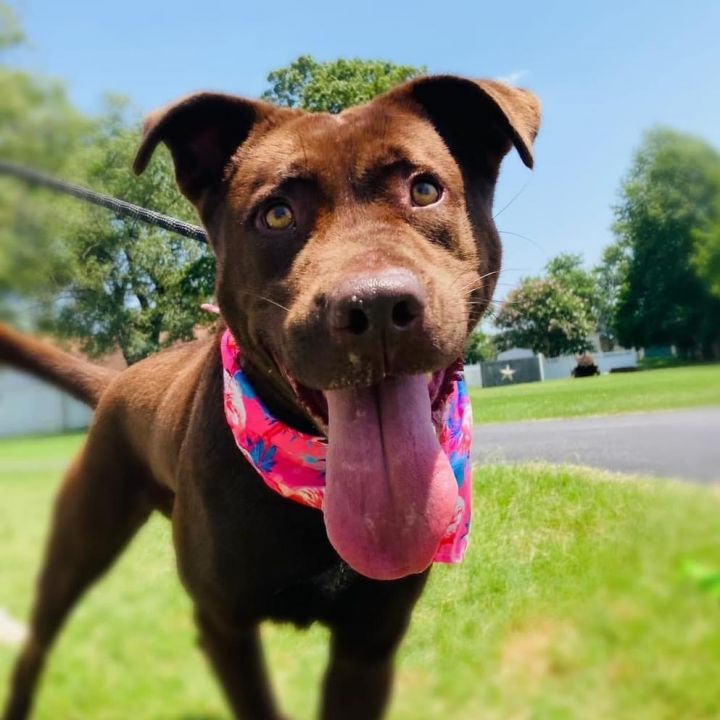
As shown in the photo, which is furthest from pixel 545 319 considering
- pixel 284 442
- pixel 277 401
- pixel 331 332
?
pixel 331 332

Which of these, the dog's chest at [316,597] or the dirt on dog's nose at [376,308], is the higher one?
the dirt on dog's nose at [376,308]

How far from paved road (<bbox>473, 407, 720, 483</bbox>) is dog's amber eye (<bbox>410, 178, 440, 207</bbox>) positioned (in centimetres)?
173

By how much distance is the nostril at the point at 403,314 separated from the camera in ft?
4.95

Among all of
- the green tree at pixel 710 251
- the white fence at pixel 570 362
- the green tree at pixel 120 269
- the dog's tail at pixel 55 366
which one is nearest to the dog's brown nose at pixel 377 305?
the green tree at pixel 120 269

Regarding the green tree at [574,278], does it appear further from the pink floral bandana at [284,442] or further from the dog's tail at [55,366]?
the dog's tail at [55,366]

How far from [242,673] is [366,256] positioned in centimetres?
135

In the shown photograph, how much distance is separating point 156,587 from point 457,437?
1376 millimetres

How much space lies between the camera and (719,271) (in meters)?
2.49

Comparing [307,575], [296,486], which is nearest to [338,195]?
[296,486]

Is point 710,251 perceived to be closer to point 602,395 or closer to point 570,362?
point 570,362

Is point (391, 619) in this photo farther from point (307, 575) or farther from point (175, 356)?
point (175, 356)

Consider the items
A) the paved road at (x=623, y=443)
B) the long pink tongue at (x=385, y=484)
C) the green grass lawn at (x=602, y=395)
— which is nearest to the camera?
the long pink tongue at (x=385, y=484)

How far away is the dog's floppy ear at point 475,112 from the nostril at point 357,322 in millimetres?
921

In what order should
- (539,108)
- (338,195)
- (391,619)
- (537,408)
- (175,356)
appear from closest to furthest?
(338,195) → (391,619) → (539,108) → (175,356) → (537,408)
